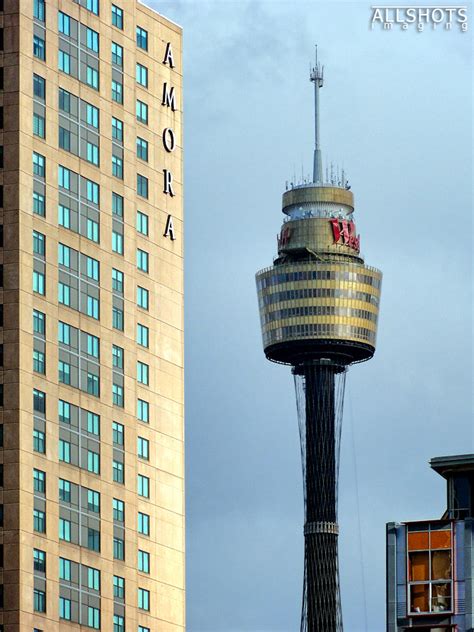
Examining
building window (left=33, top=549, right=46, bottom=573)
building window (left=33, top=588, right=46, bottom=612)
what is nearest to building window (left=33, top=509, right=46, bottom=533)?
building window (left=33, top=549, right=46, bottom=573)

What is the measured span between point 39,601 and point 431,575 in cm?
7292

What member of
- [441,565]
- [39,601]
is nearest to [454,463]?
[441,565]

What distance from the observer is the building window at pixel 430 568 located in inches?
5059

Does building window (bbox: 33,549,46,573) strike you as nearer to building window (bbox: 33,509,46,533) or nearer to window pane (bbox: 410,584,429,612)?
building window (bbox: 33,509,46,533)

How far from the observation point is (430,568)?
424ft

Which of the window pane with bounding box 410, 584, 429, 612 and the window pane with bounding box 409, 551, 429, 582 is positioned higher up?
the window pane with bounding box 409, 551, 429, 582

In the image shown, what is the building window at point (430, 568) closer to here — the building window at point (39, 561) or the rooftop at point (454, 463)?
the rooftop at point (454, 463)

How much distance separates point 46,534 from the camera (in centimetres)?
19975

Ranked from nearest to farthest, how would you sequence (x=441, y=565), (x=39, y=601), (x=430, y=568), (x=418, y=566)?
(x=441, y=565) → (x=430, y=568) → (x=418, y=566) → (x=39, y=601)

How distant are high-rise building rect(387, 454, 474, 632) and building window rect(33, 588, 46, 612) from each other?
70.8 metres

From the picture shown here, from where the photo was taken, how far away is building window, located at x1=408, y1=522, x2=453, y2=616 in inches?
Result: 5059

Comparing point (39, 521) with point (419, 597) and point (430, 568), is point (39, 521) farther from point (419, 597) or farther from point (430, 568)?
point (419, 597)

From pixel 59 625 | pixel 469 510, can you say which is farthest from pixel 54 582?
pixel 469 510

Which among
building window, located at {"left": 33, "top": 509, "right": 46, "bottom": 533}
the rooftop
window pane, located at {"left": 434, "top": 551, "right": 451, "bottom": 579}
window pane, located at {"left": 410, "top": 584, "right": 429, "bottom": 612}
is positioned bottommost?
window pane, located at {"left": 410, "top": 584, "right": 429, "bottom": 612}
